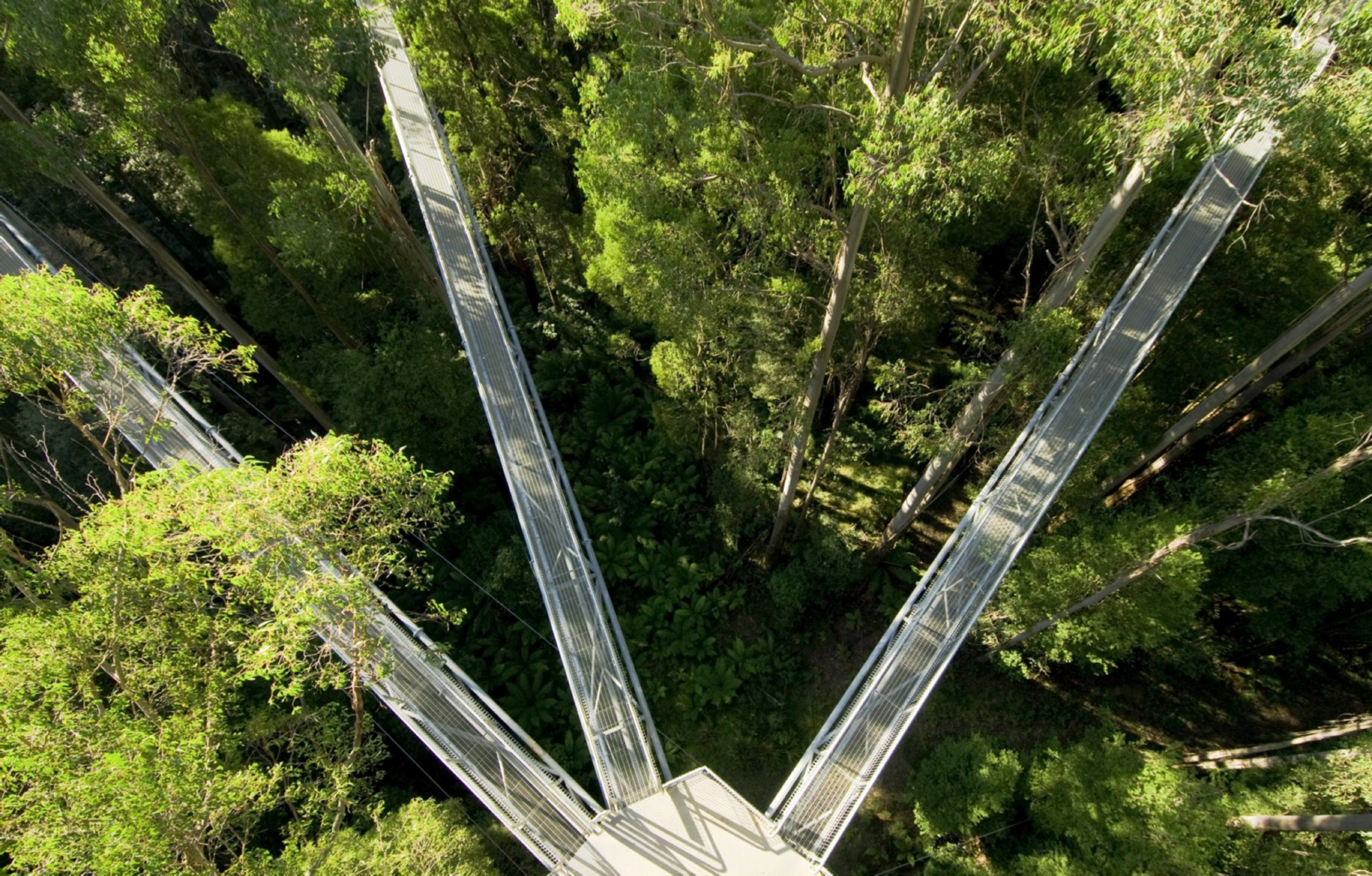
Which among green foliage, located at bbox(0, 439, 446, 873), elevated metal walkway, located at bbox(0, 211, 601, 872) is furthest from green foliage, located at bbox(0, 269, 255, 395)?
green foliage, located at bbox(0, 439, 446, 873)

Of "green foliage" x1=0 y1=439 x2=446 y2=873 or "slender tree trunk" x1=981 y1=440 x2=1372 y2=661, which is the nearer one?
"green foliage" x1=0 y1=439 x2=446 y2=873

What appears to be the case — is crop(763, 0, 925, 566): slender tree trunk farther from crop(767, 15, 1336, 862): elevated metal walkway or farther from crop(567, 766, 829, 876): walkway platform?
crop(567, 766, 829, 876): walkway platform

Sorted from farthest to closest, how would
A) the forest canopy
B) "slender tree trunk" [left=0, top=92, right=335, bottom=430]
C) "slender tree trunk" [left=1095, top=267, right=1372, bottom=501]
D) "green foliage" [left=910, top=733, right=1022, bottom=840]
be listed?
1. "slender tree trunk" [left=0, top=92, right=335, bottom=430]
2. "green foliage" [left=910, top=733, right=1022, bottom=840]
3. "slender tree trunk" [left=1095, top=267, right=1372, bottom=501]
4. the forest canopy

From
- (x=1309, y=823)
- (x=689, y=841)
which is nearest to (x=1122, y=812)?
(x=1309, y=823)

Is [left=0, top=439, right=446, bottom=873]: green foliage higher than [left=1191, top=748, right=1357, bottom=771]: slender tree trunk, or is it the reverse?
[left=1191, top=748, right=1357, bottom=771]: slender tree trunk

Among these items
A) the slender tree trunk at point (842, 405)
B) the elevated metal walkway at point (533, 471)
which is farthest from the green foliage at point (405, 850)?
the slender tree trunk at point (842, 405)

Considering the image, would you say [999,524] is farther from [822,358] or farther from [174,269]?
[174,269]

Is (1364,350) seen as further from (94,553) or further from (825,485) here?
(94,553)

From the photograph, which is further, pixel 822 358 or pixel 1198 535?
pixel 822 358
